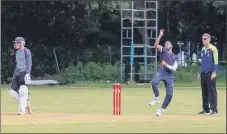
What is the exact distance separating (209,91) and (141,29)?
2653 cm

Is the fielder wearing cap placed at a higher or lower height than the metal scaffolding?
lower

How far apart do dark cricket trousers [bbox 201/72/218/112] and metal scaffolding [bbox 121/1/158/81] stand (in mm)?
22328

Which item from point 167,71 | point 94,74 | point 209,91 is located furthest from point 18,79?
point 94,74

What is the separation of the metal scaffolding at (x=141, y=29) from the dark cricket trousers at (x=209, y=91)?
2233 cm

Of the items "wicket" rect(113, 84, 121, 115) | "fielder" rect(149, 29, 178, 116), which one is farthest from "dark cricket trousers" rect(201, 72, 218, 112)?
"wicket" rect(113, 84, 121, 115)

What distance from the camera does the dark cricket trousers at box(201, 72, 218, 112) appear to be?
17188 millimetres

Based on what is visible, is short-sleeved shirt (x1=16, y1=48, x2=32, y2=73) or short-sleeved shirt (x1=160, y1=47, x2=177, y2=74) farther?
short-sleeved shirt (x1=16, y1=48, x2=32, y2=73)

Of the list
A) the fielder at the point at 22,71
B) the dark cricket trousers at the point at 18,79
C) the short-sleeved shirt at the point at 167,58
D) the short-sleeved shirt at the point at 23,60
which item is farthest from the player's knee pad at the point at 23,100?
the short-sleeved shirt at the point at 167,58

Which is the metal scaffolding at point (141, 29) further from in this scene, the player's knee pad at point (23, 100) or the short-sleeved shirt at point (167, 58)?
the player's knee pad at point (23, 100)

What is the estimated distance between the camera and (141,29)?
1719 inches

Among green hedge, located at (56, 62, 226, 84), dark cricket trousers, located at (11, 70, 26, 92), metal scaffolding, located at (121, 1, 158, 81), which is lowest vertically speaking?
green hedge, located at (56, 62, 226, 84)

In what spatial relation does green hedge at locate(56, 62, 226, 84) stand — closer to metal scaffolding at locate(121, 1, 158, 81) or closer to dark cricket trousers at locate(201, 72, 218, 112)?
metal scaffolding at locate(121, 1, 158, 81)

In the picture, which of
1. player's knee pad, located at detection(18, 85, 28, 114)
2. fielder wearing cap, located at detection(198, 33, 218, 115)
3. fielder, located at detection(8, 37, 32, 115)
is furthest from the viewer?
fielder wearing cap, located at detection(198, 33, 218, 115)

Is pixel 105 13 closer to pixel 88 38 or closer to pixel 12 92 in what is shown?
pixel 88 38
